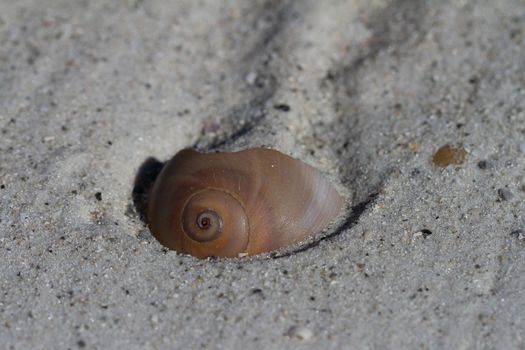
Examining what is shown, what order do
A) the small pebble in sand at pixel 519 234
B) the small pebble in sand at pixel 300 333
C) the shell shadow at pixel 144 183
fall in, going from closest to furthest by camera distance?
the small pebble in sand at pixel 300 333
the small pebble in sand at pixel 519 234
the shell shadow at pixel 144 183

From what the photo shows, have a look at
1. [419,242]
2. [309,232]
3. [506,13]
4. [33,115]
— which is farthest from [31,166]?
[506,13]

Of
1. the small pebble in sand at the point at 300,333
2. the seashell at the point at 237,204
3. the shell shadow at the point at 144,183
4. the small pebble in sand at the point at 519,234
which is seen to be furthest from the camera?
the shell shadow at the point at 144,183

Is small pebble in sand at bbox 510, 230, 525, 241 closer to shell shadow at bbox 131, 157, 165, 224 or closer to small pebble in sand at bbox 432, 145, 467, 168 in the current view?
small pebble in sand at bbox 432, 145, 467, 168

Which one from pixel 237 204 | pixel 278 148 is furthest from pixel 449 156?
pixel 237 204

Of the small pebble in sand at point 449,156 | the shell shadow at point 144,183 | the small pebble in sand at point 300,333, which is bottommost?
the shell shadow at point 144,183

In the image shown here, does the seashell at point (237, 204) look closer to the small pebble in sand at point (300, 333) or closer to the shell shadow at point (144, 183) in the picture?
the shell shadow at point (144, 183)

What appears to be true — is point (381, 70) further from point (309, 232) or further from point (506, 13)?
point (309, 232)

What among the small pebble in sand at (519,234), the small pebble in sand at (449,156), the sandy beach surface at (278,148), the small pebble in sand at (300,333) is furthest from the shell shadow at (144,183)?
the small pebble in sand at (519,234)
